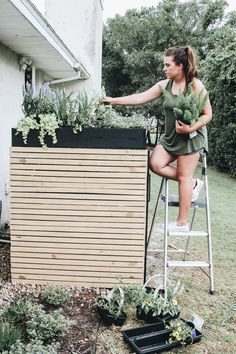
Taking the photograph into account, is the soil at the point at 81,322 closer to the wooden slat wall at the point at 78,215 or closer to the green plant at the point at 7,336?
the wooden slat wall at the point at 78,215

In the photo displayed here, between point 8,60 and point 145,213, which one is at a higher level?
point 8,60

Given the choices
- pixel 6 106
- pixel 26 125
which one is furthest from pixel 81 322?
pixel 6 106

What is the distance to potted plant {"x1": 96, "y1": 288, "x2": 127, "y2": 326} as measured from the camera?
109 inches

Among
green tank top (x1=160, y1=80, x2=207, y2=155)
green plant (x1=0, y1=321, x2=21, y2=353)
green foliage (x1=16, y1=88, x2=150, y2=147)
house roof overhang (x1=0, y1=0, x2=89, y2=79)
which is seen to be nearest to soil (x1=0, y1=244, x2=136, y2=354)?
green plant (x1=0, y1=321, x2=21, y2=353)

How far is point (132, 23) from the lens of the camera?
66.2 ft

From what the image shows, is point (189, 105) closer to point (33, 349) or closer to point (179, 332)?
point (179, 332)

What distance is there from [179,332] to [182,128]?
1447mm

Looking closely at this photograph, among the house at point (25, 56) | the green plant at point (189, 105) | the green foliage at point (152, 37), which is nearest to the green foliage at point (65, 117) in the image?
the green plant at point (189, 105)

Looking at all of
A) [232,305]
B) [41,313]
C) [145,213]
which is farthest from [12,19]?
[232,305]

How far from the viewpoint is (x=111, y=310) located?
2.80m

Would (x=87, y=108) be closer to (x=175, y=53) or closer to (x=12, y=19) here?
(x=175, y=53)

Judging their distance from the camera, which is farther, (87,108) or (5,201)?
(5,201)

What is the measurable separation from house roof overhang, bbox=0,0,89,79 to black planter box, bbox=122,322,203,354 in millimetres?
2587

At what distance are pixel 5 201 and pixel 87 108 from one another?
241 centimetres
